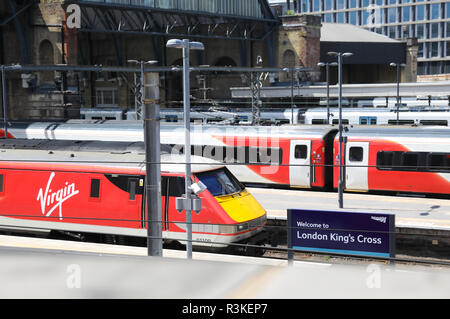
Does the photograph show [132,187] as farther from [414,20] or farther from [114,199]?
[414,20]

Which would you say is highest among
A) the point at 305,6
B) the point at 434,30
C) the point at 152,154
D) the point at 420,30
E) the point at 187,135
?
the point at 305,6

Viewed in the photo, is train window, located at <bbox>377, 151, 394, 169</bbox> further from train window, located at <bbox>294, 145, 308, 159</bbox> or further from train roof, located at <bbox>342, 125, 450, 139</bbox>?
train window, located at <bbox>294, 145, 308, 159</bbox>

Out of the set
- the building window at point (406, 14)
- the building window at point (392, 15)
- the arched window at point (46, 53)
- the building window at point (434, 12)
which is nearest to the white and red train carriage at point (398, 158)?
the arched window at point (46, 53)

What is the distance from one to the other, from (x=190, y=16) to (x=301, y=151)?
31.6 m

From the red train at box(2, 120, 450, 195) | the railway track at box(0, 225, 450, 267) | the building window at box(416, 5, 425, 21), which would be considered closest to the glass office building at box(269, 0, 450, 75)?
the building window at box(416, 5, 425, 21)

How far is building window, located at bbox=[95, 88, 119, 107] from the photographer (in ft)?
190

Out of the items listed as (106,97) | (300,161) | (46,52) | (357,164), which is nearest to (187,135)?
(357,164)

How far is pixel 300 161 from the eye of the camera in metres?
22.4

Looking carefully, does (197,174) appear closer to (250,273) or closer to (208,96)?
(250,273)

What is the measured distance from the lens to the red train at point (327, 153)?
65.9 feet

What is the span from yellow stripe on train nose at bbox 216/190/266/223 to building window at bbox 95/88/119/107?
4557cm
